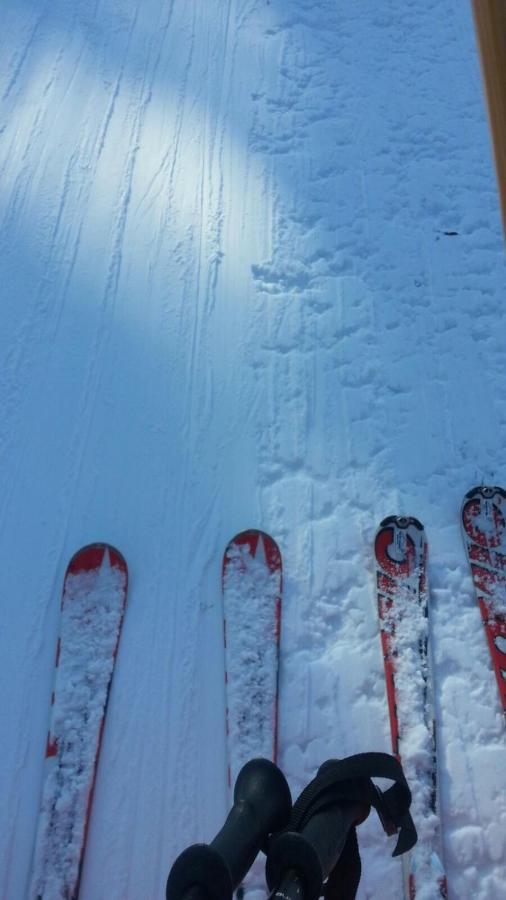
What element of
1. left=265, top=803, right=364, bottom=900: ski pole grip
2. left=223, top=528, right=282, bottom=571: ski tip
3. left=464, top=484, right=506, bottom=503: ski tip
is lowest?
left=265, top=803, right=364, bottom=900: ski pole grip

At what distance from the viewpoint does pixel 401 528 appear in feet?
8.28

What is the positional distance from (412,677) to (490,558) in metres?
0.51

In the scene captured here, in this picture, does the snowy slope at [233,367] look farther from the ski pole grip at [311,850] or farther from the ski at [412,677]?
the ski pole grip at [311,850]

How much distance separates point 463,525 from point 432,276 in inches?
50.5

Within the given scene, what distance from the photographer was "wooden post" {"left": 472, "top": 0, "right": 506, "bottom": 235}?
1.01 meters

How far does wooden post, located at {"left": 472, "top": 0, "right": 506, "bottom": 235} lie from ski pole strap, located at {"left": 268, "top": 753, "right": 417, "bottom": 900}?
0.91 metres

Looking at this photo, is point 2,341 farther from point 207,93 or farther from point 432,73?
point 432,73

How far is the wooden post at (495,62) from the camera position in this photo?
101cm

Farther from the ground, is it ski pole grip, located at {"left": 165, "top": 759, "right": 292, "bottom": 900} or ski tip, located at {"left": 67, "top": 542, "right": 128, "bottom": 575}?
ski tip, located at {"left": 67, "top": 542, "right": 128, "bottom": 575}

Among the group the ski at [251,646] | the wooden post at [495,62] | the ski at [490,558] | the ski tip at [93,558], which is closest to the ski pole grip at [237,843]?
the ski at [251,646]

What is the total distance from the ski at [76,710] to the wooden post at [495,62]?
1.77 m

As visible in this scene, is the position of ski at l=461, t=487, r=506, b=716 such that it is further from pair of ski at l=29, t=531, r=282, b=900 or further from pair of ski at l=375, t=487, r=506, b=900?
pair of ski at l=29, t=531, r=282, b=900

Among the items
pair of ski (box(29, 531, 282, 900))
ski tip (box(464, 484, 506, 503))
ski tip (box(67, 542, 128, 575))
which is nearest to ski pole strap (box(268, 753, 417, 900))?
pair of ski (box(29, 531, 282, 900))

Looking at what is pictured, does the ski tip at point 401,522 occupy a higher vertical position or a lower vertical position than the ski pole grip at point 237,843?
higher
